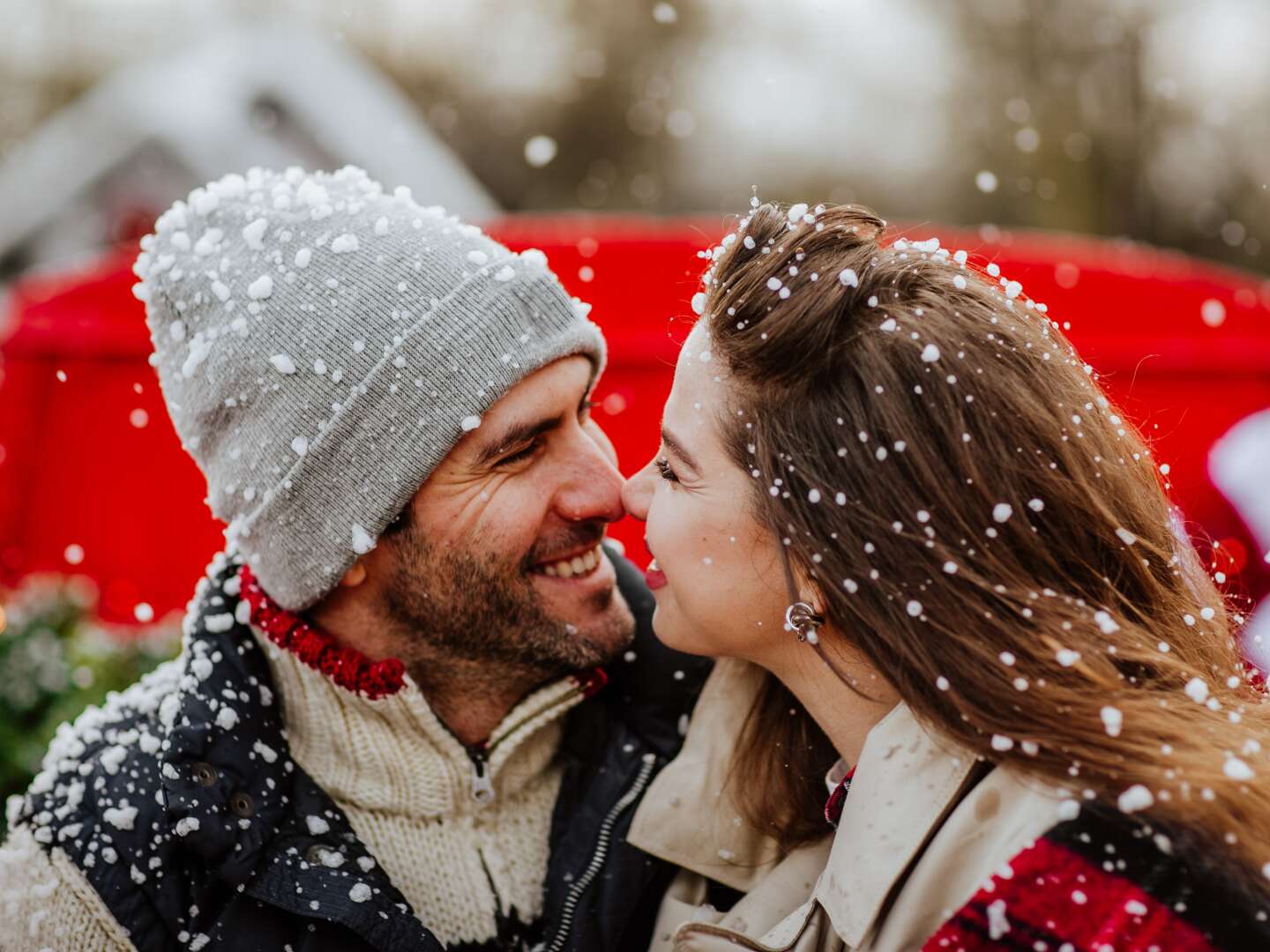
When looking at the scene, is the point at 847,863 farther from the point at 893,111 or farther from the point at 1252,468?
the point at 893,111

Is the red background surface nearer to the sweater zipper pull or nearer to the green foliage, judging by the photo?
the green foliage

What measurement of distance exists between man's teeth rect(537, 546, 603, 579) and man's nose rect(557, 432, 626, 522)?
0.33ft

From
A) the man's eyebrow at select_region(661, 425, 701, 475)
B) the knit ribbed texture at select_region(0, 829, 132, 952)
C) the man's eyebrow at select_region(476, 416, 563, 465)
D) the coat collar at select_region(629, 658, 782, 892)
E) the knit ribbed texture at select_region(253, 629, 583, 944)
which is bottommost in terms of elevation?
the knit ribbed texture at select_region(0, 829, 132, 952)

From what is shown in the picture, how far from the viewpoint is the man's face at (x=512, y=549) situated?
2.64m

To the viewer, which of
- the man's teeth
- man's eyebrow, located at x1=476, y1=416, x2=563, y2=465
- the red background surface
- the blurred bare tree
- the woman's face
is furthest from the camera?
the blurred bare tree

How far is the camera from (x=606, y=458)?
2812 millimetres

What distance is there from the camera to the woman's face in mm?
2244

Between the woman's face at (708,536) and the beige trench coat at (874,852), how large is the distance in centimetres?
33

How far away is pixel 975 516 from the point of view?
203cm

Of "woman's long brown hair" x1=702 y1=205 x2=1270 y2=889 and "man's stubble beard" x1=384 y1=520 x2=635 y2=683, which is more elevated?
"woman's long brown hair" x1=702 y1=205 x2=1270 y2=889

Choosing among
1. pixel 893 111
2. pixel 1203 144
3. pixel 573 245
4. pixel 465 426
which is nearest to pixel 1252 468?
pixel 573 245

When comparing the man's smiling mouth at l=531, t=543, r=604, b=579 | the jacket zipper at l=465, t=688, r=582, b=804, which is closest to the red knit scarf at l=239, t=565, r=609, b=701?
the jacket zipper at l=465, t=688, r=582, b=804

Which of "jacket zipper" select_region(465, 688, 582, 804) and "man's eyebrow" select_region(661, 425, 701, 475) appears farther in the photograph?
"jacket zipper" select_region(465, 688, 582, 804)

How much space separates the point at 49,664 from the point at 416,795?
1.79 m
